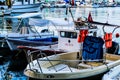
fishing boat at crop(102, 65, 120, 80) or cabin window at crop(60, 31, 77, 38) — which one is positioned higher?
cabin window at crop(60, 31, 77, 38)

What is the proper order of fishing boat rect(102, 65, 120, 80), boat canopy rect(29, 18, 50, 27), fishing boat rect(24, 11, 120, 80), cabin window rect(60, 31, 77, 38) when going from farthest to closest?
boat canopy rect(29, 18, 50, 27) < cabin window rect(60, 31, 77, 38) < fishing boat rect(24, 11, 120, 80) < fishing boat rect(102, 65, 120, 80)

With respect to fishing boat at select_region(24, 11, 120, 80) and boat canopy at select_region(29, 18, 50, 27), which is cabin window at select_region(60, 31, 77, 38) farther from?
boat canopy at select_region(29, 18, 50, 27)

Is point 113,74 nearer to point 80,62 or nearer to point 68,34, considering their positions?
point 80,62

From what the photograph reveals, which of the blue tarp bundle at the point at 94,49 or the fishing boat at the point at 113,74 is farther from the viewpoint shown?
the blue tarp bundle at the point at 94,49

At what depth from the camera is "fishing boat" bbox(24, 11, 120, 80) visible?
47.6 ft

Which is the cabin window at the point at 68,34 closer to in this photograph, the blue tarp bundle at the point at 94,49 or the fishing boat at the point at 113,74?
the blue tarp bundle at the point at 94,49

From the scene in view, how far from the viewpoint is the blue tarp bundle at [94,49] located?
16797 mm

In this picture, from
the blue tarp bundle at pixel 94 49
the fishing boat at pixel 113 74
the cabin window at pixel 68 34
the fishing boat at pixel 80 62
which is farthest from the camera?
the cabin window at pixel 68 34

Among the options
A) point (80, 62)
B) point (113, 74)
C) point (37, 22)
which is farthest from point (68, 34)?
point (37, 22)

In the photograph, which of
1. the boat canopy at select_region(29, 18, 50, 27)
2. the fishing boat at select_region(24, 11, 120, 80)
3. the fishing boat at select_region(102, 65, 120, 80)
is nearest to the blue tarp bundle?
the fishing boat at select_region(24, 11, 120, 80)

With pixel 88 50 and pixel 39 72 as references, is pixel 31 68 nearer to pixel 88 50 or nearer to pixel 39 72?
pixel 39 72

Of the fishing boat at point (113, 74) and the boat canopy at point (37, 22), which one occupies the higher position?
the boat canopy at point (37, 22)

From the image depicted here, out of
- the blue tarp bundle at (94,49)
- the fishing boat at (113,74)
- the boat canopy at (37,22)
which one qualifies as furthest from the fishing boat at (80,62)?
the boat canopy at (37,22)

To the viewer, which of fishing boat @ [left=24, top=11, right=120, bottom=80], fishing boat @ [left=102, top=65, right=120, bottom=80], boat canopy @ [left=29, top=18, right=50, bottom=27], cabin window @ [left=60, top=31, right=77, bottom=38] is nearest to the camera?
fishing boat @ [left=102, top=65, right=120, bottom=80]
